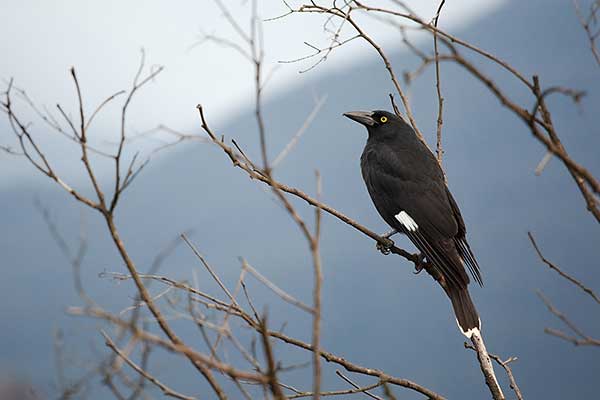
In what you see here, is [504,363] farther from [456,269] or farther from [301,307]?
[301,307]

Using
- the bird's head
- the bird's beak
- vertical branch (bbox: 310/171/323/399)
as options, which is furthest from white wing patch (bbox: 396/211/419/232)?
vertical branch (bbox: 310/171/323/399)

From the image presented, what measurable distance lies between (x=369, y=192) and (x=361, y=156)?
0.36m

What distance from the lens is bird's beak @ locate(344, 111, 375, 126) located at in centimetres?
452

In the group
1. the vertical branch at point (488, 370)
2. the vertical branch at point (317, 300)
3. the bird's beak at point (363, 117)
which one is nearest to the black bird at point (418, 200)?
the bird's beak at point (363, 117)

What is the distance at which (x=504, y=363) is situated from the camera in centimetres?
296

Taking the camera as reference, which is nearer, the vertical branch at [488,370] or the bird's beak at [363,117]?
the vertical branch at [488,370]

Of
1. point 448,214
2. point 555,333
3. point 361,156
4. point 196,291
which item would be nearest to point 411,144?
point 361,156

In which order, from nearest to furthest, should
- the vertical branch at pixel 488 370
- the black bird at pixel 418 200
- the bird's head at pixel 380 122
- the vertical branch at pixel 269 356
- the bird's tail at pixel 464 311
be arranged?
the vertical branch at pixel 269 356 → the vertical branch at pixel 488 370 → the bird's tail at pixel 464 311 → the black bird at pixel 418 200 → the bird's head at pixel 380 122

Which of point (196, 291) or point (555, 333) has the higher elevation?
point (196, 291)

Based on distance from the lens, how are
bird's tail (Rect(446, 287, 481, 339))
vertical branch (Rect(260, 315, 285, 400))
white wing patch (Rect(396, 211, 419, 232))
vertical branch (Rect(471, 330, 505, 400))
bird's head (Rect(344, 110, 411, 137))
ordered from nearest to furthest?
vertical branch (Rect(260, 315, 285, 400)) < vertical branch (Rect(471, 330, 505, 400)) < bird's tail (Rect(446, 287, 481, 339)) < white wing patch (Rect(396, 211, 419, 232)) < bird's head (Rect(344, 110, 411, 137))

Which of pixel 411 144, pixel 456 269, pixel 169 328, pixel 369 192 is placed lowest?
pixel 169 328

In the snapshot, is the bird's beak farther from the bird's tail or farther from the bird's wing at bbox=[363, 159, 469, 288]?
the bird's tail

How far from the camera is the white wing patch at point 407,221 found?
3.78 meters

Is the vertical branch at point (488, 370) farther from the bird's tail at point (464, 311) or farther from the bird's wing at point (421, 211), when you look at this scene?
the bird's wing at point (421, 211)
